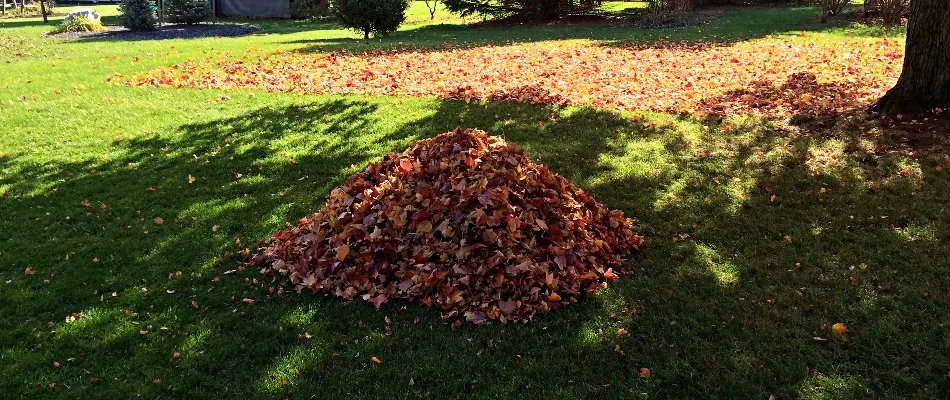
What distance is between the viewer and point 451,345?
3852mm

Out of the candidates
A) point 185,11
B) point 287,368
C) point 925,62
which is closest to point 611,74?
point 925,62

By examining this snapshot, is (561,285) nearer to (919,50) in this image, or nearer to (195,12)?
(919,50)

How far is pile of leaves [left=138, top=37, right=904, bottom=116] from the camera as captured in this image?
27.7ft

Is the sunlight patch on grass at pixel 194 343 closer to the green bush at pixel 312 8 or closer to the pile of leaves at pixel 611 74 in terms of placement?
the pile of leaves at pixel 611 74

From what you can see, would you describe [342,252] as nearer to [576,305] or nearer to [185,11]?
[576,305]

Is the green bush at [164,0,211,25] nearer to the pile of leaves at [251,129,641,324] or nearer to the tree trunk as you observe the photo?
the pile of leaves at [251,129,641,324]

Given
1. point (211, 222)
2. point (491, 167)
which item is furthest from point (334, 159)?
point (491, 167)

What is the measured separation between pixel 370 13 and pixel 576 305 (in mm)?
15386

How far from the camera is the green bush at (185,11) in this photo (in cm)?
2405

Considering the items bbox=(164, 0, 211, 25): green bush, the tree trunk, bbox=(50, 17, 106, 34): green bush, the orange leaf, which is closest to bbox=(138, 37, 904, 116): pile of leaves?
the tree trunk

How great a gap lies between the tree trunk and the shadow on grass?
0.87m

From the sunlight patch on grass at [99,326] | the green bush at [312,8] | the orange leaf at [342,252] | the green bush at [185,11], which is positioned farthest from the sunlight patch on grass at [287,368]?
the green bush at [312,8]

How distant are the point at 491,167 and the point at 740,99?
5.33 m

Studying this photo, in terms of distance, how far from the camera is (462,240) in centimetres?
429
